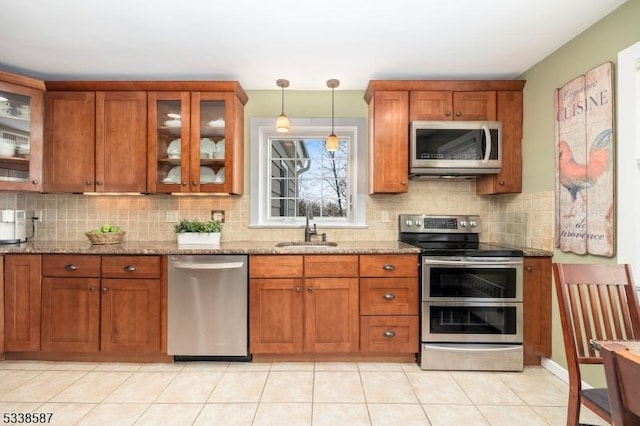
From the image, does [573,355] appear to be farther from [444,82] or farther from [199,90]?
[199,90]

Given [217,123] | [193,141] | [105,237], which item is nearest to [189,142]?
[193,141]

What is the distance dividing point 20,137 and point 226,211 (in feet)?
5.82

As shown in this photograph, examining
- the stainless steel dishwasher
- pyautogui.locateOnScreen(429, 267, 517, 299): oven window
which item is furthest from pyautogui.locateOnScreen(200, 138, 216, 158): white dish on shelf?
pyautogui.locateOnScreen(429, 267, 517, 299): oven window

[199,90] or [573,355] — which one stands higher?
[199,90]

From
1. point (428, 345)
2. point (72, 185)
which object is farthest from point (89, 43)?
point (428, 345)

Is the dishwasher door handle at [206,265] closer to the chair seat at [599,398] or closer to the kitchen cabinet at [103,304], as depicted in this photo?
the kitchen cabinet at [103,304]

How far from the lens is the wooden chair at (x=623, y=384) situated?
687mm

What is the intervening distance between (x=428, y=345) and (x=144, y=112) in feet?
9.87

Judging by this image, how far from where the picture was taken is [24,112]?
2.89 metres

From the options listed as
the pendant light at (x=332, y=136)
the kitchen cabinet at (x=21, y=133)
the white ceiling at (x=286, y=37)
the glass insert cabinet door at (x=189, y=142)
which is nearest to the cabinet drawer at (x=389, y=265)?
the pendant light at (x=332, y=136)

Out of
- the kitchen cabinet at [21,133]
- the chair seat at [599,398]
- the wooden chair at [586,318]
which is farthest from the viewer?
the kitchen cabinet at [21,133]

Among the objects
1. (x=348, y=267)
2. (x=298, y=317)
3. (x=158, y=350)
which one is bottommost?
(x=158, y=350)

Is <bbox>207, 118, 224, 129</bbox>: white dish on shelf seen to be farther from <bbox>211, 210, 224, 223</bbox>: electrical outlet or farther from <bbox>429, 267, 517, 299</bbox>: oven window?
<bbox>429, 267, 517, 299</bbox>: oven window

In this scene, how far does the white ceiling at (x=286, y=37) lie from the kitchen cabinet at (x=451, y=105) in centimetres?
18
